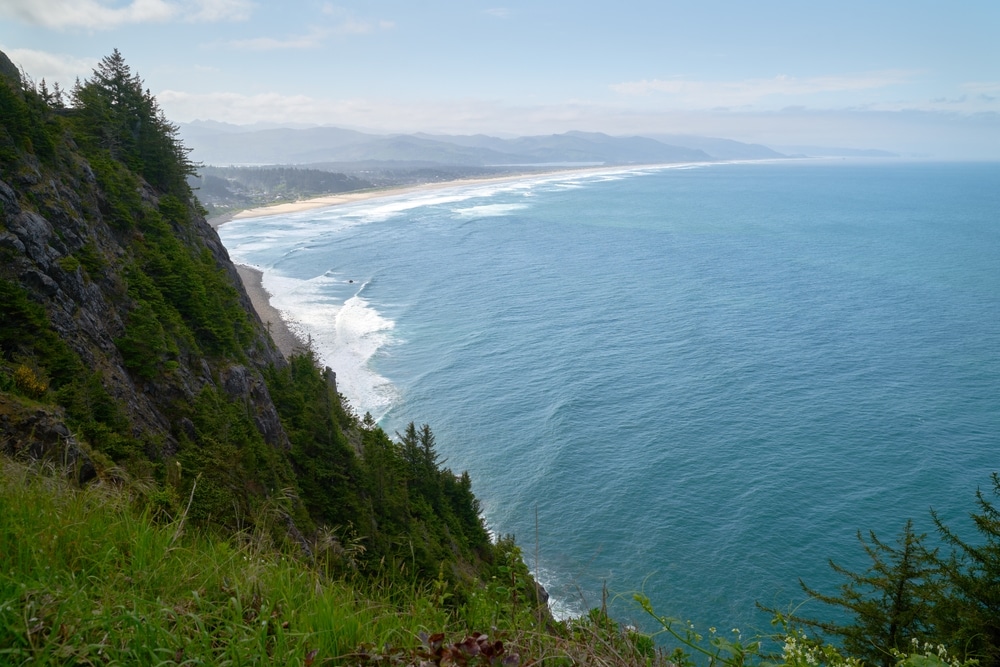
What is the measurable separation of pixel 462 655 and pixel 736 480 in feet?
118

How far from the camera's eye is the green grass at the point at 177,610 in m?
2.93

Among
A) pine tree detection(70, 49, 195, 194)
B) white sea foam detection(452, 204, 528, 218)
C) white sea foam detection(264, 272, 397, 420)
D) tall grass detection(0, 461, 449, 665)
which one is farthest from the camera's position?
white sea foam detection(452, 204, 528, 218)

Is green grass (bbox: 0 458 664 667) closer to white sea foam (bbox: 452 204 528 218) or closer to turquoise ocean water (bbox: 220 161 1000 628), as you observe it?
turquoise ocean water (bbox: 220 161 1000 628)

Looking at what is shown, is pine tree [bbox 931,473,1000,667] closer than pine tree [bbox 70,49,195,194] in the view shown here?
Yes

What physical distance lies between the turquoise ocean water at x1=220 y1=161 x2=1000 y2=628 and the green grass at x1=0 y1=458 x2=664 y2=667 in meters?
1.07

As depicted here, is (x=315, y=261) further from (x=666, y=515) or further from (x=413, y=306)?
(x=666, y=515)

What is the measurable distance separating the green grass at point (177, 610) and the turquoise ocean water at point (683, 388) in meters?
1.07

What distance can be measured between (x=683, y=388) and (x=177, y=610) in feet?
152

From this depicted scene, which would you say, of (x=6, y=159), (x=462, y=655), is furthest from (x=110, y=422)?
(x=462, y=655)

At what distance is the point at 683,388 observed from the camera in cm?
4678

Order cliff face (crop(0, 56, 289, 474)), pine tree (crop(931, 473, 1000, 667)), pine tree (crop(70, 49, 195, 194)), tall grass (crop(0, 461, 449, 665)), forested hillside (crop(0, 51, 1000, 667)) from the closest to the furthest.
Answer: tall grass (crop(0, 461, 449, 665))
forested hillside (crop(0, 51, 1000, 667))
pine tree (crop(931, 473, 1000, 667))
cliff face (crop(0, 56, 289, 474))
pine tree (crop(70, 49, 195, 194))

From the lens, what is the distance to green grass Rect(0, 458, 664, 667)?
2932 mm

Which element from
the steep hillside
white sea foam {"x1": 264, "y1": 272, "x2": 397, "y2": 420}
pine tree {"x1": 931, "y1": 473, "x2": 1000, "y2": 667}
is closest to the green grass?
the steep hillside

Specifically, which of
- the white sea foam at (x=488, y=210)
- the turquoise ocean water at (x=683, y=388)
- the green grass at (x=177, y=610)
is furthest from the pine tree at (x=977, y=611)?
the white sea foam at (x=488, y=210)
